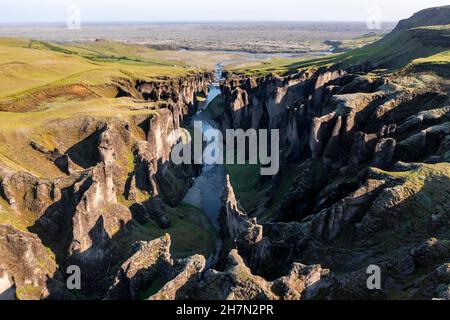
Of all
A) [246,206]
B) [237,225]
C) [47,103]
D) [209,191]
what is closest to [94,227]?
[237,225]

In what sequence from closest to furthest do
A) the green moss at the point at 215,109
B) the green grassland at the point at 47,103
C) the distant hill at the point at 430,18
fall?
the green grassland at the point at 47,103, the green moss at the point at 215,109, the distant hill at the point at 430,18

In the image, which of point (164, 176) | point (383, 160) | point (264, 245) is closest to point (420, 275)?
point (264, 245)

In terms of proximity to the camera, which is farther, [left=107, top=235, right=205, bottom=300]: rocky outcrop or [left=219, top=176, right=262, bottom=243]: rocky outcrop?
[left=219, top=176, right=262, bottom=243]: rocky outcrop

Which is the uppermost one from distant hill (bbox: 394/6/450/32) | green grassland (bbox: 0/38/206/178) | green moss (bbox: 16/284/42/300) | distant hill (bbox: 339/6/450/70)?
distant hill (bbox: 394/6/450/32)

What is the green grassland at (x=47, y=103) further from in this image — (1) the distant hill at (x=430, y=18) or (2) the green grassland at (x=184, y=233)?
(1) the distant hill at (x=430, y=18)

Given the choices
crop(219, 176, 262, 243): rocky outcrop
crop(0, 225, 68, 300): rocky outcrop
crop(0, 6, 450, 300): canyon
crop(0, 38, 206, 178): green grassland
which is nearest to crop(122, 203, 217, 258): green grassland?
crop(0, 6, 450, 300): canyon

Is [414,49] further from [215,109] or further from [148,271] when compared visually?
[148,271]

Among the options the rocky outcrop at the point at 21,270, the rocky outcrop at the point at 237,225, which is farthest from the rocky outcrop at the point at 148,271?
the rocky outcrop at the point at 21,270

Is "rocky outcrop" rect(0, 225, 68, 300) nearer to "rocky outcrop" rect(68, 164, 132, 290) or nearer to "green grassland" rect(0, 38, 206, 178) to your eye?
"rocky outcrop" rect(68, 164, 132, 290)
